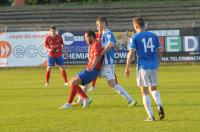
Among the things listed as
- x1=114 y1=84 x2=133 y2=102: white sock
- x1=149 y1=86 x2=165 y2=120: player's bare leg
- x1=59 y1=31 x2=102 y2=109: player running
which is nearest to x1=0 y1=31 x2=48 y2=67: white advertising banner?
x1=114 y1=84 x2=133 y2=102: white sock

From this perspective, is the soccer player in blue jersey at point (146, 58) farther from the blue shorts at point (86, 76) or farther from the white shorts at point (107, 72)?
the white shorts at point (107, 72)

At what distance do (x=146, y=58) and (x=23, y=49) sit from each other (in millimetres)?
24106

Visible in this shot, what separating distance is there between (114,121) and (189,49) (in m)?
23.2

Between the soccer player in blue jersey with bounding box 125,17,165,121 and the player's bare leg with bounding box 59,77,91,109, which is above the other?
the soccer player in blue jersey with bounding box 125,17,165,121

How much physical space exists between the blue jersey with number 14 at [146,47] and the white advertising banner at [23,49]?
2357cm

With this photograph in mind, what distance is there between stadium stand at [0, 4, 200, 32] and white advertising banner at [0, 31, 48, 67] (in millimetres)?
4785

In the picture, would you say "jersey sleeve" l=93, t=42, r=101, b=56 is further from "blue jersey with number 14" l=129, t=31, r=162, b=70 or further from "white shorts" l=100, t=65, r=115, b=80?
"blue jersey with number 14" l=129, t=31, r=162, b=70

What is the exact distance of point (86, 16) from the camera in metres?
44.7

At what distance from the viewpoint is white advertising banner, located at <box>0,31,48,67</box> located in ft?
119

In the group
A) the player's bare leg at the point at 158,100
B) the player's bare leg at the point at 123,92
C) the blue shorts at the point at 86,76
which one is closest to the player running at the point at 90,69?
the blue shorts at the point at 86,76

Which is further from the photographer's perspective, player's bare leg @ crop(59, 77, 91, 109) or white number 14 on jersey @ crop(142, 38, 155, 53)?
player's bare leg @ crop(59, 77, 91, 109)

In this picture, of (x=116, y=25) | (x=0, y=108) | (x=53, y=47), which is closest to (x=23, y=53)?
(x=116, y=25)

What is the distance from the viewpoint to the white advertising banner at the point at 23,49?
36375 mm

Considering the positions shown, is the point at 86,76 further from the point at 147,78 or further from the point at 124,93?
the point at 147,78
